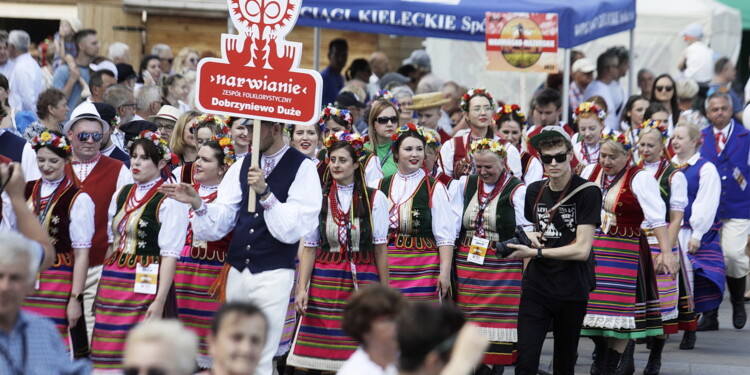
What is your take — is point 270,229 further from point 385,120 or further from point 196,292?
point 385,120

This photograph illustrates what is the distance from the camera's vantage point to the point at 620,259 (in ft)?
30.5

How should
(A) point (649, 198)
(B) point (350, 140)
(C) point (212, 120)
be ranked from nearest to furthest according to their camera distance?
(B) point (350, 140) < (A) point (649, 198) < (C) point (212, 120)

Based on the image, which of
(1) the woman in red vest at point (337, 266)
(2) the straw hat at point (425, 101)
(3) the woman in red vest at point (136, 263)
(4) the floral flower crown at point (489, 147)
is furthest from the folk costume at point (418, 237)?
(2) the straw hat at point (425, 101)

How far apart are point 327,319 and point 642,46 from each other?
38.5 feet

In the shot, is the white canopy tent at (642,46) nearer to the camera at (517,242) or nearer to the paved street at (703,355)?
the paved street at (703,355)

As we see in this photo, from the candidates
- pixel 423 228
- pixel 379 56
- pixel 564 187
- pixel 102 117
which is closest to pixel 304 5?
pixel 379 56

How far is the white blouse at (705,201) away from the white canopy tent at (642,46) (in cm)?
708

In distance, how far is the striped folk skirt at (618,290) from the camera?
924 cm

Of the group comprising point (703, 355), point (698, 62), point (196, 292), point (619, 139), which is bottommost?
point (703, 355)

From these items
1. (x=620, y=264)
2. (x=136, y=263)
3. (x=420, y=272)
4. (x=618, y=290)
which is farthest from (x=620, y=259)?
(x=136, y=263)

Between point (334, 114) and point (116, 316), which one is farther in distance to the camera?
point (334, 114)

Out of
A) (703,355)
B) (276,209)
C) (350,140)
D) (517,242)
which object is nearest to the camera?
(276,209)

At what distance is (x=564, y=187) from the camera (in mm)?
8008

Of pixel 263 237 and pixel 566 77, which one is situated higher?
pixel 566 77
